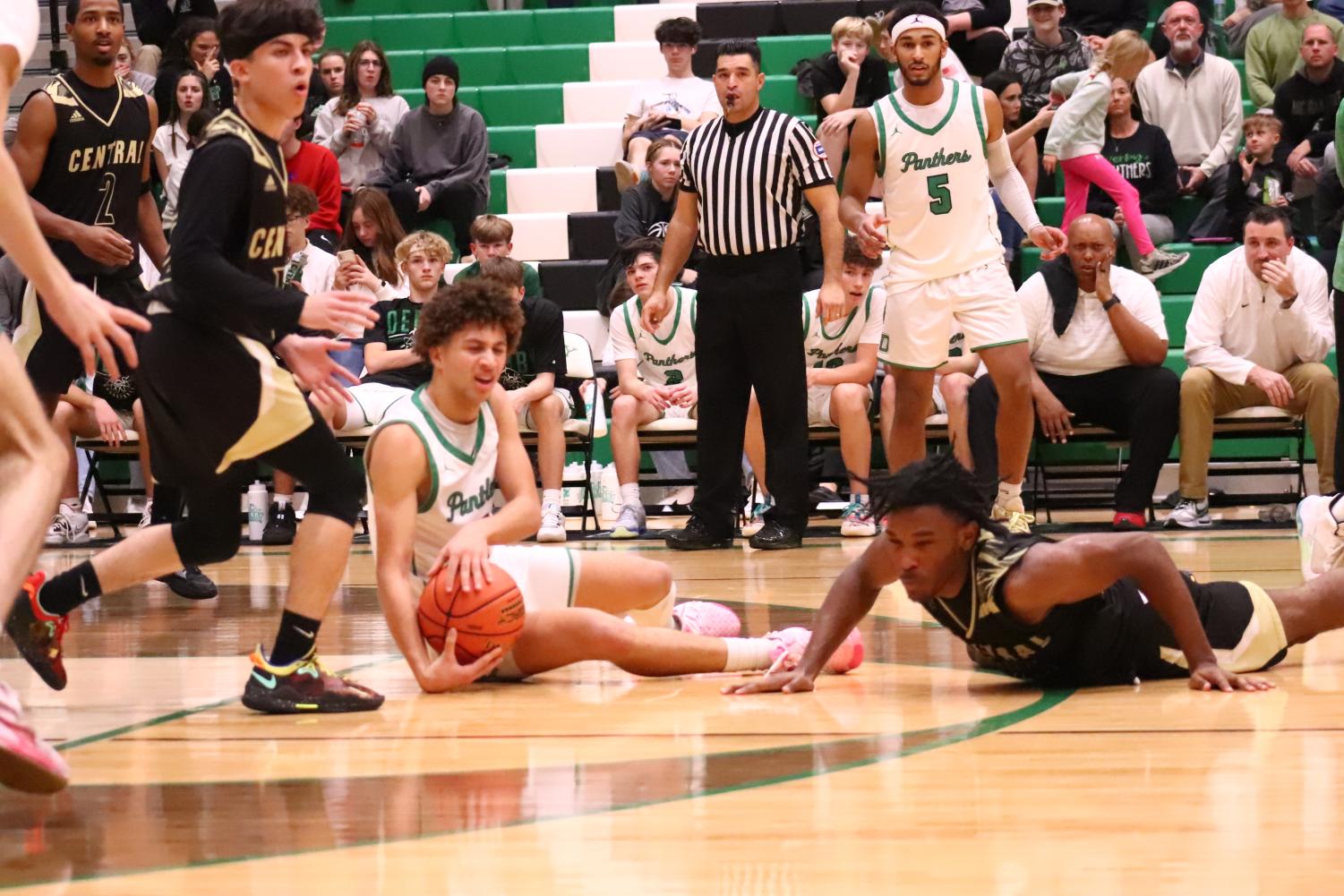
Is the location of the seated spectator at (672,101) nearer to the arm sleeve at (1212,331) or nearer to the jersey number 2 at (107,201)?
the arm sleeve at (1212,331)

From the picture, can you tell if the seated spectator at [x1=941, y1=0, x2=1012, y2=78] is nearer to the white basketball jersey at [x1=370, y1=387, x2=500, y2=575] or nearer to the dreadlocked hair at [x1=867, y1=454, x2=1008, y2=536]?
the white basketball jersey at [x1=370, y1=387, x2=500, y2=575]

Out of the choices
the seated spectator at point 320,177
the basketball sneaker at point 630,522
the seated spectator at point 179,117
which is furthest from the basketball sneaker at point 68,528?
the basketball sneaker at point 630,522

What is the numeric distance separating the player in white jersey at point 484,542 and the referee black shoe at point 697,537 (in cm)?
344

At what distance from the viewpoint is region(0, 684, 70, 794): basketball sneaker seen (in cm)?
279

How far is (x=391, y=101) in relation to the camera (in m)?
11.5

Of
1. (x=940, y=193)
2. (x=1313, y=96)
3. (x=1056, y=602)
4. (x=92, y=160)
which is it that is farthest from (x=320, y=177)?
(x=1056, y=602)

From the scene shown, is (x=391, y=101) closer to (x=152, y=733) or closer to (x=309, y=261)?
(x=309, y=261)

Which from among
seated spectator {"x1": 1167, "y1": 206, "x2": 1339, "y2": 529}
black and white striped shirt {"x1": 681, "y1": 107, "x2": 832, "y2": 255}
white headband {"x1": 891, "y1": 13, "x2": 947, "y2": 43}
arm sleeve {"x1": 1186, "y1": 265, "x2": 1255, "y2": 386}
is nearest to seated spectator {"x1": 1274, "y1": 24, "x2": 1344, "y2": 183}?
seated spectator {"x1": 1167, "y1": 206, "x2": 1339, "y2": 529}

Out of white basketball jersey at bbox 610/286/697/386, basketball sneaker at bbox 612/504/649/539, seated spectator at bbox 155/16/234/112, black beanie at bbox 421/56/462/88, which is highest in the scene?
seated spectator at bbox 155/16/234/112

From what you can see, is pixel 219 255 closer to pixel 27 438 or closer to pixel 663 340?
pixel 27 438

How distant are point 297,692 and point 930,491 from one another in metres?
1.52

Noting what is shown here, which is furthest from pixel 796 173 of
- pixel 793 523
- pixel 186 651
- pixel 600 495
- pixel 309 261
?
pixel 186 651

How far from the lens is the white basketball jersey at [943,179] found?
722 centimetres

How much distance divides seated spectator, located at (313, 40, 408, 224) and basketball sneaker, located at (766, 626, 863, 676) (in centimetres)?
735
